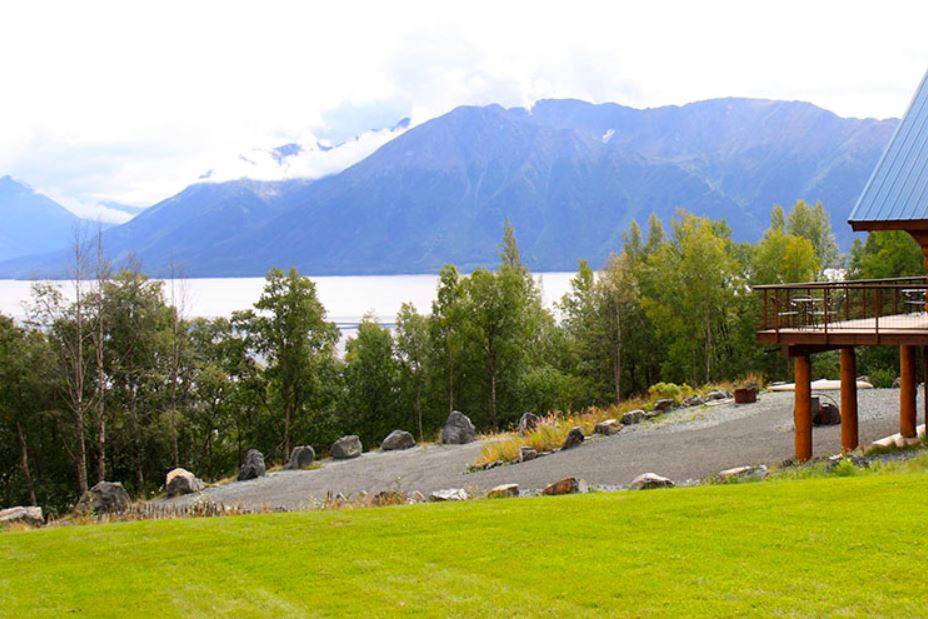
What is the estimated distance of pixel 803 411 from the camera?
61.0ft

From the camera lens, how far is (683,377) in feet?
172

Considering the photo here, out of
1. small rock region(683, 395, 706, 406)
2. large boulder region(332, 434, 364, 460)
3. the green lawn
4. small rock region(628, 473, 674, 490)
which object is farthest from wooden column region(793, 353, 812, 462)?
large boulder region(332, 434, 364, 460)

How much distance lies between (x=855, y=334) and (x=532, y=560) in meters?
11.0

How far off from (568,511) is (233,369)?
139 feet

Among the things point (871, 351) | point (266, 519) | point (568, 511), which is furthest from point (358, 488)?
point (871, 351)

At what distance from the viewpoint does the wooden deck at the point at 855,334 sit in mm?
16875

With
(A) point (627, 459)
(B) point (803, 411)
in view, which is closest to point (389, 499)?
(A) point (627, 459)

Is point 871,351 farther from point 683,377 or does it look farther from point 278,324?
point 278,324

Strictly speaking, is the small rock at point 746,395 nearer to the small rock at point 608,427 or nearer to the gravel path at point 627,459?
the gravel path at point 627,459

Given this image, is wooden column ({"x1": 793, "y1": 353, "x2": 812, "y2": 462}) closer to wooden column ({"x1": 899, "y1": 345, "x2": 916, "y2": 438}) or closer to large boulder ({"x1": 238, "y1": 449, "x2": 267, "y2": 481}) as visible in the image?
wooden column ({"x1": 899, "y1": 345, "x2": 916, "y2": 438})

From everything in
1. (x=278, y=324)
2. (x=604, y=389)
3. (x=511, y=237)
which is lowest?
(x=604, y=389)

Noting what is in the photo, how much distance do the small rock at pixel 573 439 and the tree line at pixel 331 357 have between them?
21795 mm

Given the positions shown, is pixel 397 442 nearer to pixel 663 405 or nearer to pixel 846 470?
pixel 663 405

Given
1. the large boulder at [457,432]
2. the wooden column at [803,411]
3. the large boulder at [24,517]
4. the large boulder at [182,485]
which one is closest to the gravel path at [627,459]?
the wooden column at [803,411]
